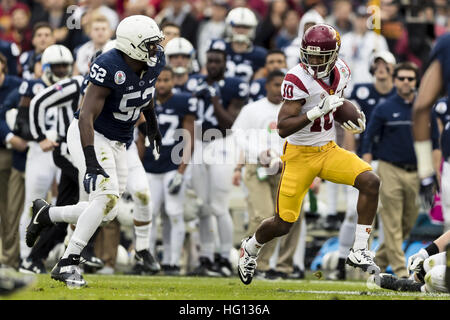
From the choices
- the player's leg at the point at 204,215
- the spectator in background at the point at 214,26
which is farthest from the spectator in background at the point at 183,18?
the player's leg at the point at 204,215

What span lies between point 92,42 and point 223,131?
173cm

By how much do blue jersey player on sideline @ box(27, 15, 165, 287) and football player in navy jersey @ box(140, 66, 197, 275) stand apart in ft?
8.05

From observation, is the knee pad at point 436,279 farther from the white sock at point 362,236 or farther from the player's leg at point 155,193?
the player's leg at point 155,193

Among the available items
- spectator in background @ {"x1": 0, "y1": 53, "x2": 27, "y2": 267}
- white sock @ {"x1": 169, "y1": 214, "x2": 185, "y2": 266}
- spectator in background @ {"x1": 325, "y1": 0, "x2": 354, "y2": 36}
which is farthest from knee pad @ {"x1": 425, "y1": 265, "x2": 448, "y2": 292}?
spectator in background @ {"x1": 325, "y1": 0, "x2": 354, "y2": 36}

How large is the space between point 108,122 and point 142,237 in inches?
43.8

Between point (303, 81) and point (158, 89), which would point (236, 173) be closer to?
point (158, 89)

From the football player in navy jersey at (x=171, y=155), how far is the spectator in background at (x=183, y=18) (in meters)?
2.81

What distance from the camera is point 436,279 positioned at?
6.10 m

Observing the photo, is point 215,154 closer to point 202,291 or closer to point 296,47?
point 296,47

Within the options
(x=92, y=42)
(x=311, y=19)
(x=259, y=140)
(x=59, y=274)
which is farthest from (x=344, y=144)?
(x=59, y=274)

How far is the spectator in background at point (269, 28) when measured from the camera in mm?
12570

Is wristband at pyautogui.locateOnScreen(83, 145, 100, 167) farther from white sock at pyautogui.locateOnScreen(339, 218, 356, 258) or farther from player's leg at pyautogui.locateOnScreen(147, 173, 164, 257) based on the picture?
white sock at pyautogui.locateOnScreen(339, 218, 356, 258)

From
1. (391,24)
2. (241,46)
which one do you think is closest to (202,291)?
(241,46)

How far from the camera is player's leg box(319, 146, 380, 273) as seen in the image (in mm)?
6773
